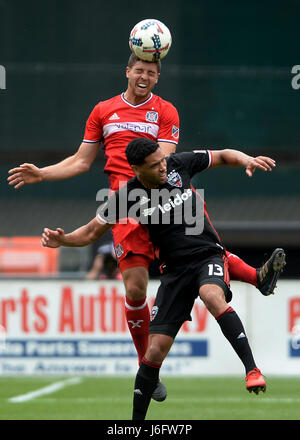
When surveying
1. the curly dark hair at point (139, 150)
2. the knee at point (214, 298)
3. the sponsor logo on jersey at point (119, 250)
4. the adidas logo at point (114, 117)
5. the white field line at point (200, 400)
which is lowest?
the white field line at point (200, 400)

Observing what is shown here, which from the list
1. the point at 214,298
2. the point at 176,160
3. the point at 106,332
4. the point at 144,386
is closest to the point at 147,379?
the point at 144,386

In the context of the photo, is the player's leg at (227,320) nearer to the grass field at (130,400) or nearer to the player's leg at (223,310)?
the player's leg at (223,310)

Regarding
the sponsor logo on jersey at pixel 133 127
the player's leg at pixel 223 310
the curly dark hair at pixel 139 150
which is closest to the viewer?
the player's leg at pixel 223 310

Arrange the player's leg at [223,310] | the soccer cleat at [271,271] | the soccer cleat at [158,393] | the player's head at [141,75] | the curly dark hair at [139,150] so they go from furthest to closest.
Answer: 1. the soccer cleat at [158,393]
2. the player's head at [141,75]
3. the soccer cleat at [271,271]
4. the curly dark hair at [139,150]
5. the player's leg at [223,310]

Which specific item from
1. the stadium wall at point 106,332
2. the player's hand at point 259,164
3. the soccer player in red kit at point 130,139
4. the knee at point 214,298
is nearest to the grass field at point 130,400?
the stadium wall at point 106,332

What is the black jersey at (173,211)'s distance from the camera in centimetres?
748

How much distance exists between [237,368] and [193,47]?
870 centimetres

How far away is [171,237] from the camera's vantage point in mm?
7527

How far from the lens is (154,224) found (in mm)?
7559

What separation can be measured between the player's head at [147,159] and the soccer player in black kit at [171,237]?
0.03m

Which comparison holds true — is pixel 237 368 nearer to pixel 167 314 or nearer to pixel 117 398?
pixel 117 398

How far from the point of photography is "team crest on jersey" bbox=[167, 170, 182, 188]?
745 centimetres

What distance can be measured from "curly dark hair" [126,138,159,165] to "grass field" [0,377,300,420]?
12.0 ft

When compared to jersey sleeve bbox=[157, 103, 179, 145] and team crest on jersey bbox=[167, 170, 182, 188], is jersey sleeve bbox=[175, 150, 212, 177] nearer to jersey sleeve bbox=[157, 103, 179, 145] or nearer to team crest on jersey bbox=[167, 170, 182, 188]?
team crest on jersey bbox=[167, 170, 182, 188]
